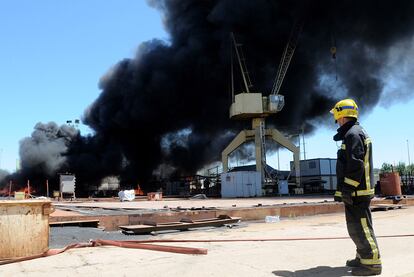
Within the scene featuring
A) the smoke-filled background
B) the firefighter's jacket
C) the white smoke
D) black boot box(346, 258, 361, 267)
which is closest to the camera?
the firefighter's jacket

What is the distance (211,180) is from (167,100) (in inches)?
388

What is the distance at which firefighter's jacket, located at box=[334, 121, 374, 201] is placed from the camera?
15.1ft

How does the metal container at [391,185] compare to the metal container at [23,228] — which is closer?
the metal container at [23,228]

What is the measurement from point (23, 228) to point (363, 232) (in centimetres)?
422

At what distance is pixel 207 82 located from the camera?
150 feet

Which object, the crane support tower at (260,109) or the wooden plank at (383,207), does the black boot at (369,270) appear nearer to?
the wooden plank at (383,207)

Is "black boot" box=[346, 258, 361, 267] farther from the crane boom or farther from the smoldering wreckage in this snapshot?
the crane boom

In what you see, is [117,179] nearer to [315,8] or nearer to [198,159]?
[198,159]

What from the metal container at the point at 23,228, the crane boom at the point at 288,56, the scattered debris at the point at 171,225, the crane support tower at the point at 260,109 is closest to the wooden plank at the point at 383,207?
the scattered debris at the point at 171,225

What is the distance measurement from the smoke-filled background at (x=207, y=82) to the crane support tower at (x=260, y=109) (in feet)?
4.85

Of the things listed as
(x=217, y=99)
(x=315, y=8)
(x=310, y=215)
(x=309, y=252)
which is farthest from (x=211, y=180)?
(x=309, y=252)

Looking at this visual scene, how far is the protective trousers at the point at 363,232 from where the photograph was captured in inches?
179

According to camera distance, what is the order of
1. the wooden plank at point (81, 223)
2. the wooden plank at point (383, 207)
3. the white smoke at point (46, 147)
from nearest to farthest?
the wooden plank at point (81, 223)
the wooden plank at point (383, 207)
the white smoke at point (46, 147)

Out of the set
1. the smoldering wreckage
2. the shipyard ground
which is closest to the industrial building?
the smoldering wreckage
